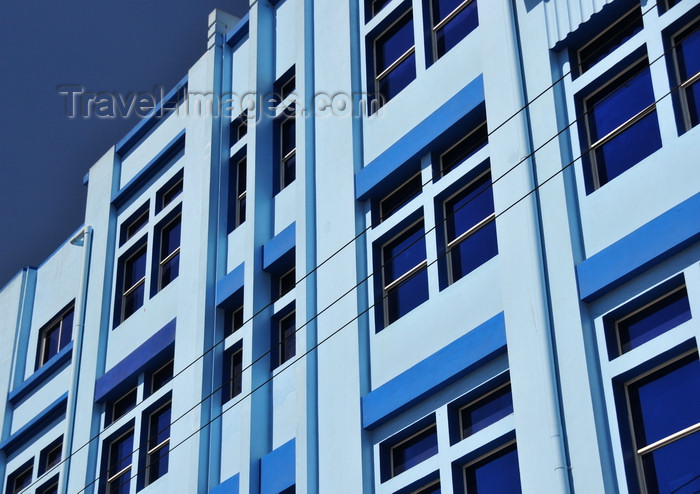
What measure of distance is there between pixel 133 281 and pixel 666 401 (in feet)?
46.8

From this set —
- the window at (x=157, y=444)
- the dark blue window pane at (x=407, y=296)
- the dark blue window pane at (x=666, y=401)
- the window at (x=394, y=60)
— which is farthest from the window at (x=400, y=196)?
the dark blue window pane at (x=666, y=401)

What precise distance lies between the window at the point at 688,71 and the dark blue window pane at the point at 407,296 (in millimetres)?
4669

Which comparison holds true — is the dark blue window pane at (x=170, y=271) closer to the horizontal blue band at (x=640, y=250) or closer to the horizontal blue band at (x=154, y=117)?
the horizontal blue band at (x=154, y=117)

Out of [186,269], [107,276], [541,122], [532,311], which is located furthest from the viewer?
[107,276]

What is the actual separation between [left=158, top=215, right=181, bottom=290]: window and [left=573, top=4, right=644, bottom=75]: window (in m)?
9.82

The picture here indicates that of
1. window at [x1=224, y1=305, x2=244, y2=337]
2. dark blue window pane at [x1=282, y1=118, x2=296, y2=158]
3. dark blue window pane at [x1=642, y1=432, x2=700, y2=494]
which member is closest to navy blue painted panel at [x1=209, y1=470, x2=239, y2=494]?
window at [x1=224, y1=305, x2=244, y2=337]

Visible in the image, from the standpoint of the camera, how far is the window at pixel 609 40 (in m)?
18.0

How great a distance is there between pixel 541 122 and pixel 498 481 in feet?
15.3

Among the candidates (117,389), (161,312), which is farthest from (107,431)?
(161,312)

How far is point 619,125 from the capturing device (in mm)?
17453

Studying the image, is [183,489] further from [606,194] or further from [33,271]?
[33,271]

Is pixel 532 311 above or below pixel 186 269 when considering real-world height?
below

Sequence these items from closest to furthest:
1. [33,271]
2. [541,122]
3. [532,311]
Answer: [532,311]
[541,122]
[33,271]

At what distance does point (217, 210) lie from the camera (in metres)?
24.6
